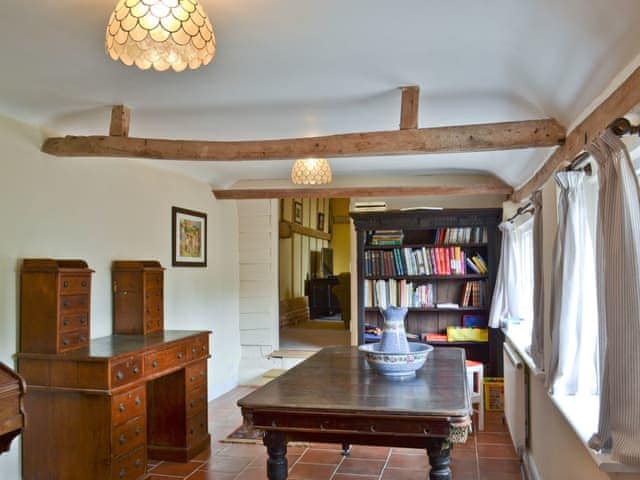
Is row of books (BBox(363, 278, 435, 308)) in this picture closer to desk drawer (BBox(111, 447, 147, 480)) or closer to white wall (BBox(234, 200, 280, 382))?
white wall (BBox(234, 200, 280, 382))

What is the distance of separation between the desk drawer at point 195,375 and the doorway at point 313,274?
266 cm

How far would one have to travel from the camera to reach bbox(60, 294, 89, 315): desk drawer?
343 cm

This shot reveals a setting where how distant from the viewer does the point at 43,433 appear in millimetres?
3396

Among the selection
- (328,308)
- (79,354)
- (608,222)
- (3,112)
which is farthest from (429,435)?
(328,308)

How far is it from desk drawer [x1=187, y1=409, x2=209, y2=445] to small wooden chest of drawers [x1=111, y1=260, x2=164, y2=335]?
73cm

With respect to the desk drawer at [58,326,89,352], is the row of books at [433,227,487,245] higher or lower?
higher

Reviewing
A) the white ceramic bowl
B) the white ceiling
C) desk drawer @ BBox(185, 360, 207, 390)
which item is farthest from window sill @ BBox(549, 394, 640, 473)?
desk drawer @ BBox(185, 360, 207, 390)

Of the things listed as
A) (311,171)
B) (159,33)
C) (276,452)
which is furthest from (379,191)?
(159,33)

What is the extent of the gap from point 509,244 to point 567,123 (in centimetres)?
242

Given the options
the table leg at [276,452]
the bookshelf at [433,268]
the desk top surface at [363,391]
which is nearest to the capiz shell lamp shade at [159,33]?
the desk top surface at [363,391]

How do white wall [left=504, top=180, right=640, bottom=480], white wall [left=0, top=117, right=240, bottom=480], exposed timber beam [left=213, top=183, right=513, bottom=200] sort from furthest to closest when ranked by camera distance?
exposed timber beam [left=213, top=183, right=513, bottom=200] → white wall [left=0, top=117, right=240, bottom=480] → white wall [left=504, top=180, right=640, bottom=480]

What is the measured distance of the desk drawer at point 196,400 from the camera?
13.8ft

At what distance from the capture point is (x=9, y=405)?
2643mm

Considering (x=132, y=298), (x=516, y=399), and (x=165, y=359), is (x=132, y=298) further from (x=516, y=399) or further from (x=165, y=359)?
(x=516, y=399)
